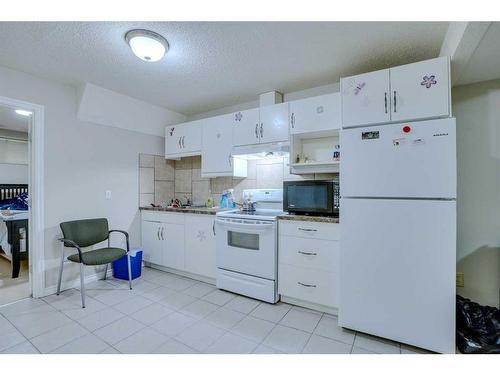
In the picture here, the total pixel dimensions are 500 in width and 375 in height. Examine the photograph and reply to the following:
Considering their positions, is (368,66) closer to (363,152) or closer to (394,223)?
(363,152)

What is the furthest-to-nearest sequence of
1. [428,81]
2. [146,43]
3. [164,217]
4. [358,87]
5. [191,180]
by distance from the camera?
1. [191,180]
2. [164,217]
3. [358,87]
4. [146,43]
5. [428,81]

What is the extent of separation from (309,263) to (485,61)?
2.02m

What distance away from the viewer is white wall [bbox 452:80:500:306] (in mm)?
2062

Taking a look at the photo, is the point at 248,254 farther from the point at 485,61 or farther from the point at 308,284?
the point at 485,61

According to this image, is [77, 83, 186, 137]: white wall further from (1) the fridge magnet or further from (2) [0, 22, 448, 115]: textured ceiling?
(1) the fridge magnet

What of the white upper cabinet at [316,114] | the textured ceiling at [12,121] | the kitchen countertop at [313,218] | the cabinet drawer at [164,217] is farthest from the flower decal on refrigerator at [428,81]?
the textured ceiling at [12,121]

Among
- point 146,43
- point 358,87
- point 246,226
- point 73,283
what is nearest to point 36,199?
point 73,283

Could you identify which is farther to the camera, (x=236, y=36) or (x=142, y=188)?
(x=142, y=188)

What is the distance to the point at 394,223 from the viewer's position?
174 cm

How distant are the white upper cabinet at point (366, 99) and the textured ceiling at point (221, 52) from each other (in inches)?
11.7

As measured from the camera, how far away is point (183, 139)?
347 centimetres
